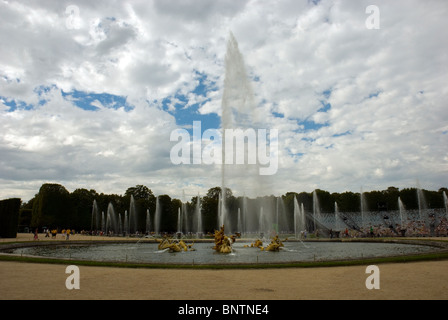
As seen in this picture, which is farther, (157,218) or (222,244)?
(157,218)

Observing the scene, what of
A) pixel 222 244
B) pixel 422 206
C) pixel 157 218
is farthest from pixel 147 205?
pixel 422 206

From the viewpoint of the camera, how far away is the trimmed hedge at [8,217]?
150 feet

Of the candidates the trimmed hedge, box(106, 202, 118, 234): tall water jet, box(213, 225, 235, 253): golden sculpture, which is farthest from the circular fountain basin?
box(106, 202, 118, 234): tall water jet

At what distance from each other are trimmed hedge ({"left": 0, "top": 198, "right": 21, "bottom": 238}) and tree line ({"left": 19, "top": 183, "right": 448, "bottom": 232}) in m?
29.5

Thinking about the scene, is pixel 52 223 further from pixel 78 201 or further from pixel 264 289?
pixel 264 289

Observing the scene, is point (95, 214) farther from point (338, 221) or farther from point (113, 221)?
point (338, 221)

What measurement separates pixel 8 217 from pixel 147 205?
41597 mm

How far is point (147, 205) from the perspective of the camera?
3396 inches

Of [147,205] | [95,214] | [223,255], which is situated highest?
[147,205]

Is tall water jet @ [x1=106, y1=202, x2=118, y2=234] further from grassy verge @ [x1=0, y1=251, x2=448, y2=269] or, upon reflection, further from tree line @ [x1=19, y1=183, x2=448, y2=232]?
grassy verge @ [x1=0, y1=251, x2=448, y2=269]
